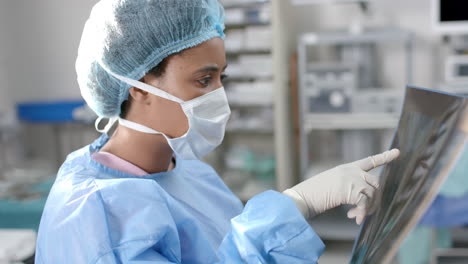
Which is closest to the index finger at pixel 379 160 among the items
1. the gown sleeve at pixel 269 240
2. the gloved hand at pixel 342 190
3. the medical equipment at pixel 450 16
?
the gloved hand at pixel 342 190

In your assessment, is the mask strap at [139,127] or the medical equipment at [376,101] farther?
the medical equipment at [376,101]

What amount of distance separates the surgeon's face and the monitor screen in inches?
79.8

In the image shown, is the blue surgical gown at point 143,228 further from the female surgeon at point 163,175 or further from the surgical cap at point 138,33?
the surgical cap at point 138,33

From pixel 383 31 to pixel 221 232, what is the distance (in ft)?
6.70

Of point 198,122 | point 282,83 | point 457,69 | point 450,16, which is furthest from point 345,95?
point 198,122

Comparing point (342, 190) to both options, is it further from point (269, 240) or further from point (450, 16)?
point (450, 16)

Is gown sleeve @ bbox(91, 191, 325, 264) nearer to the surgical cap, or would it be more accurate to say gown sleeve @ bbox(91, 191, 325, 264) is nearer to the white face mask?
the white face mask

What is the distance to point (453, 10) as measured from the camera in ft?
8.48

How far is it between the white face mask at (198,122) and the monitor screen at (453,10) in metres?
1.99

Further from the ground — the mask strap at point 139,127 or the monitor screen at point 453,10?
the monitor screen at point 453,10

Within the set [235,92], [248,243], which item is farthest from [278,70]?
[248,243]

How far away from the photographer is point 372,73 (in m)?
2.99

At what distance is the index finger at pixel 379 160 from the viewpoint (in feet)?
2.64

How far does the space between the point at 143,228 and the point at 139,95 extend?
337mm
